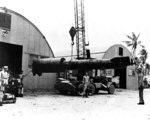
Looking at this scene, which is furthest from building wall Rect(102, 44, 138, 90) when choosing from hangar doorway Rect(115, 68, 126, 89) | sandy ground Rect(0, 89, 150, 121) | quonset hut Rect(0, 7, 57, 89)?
sandy ground Rect(0, 89, 150, 121)

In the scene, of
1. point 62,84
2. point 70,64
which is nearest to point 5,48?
point 62,84

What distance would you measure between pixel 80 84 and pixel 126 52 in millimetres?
15659

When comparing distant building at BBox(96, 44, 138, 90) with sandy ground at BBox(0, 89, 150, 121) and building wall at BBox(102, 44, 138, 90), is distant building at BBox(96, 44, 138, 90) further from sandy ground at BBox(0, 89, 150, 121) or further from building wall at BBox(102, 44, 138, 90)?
sandy ground at BBox(0, 89, 150, 121)

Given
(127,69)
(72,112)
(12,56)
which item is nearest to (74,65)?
(72,112)

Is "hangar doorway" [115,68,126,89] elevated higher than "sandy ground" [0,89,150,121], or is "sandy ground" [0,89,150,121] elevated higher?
"hangar doorway" [115,68,126,89]

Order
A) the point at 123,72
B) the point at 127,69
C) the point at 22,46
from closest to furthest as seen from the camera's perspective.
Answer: the point at 22,46 → the point at 127,69 → the point at 123,72

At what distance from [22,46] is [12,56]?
240 cm

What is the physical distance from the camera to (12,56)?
23.2m

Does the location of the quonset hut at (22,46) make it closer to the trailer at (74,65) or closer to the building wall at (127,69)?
the trailer at (74,65)

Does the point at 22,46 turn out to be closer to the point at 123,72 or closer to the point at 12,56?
the point at 12,56

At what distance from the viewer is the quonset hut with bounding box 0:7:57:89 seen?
65.2 ft

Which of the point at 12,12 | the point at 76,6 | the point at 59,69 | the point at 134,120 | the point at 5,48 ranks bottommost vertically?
the point at 134,120

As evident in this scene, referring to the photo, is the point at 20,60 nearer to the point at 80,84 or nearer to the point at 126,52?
the point at 80,84

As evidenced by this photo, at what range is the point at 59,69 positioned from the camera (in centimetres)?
1725
